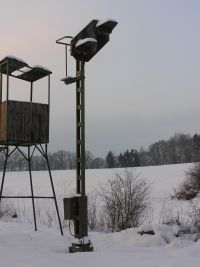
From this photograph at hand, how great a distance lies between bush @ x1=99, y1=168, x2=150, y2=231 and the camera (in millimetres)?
17508

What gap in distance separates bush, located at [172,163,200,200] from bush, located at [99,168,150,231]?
18916 millimetres

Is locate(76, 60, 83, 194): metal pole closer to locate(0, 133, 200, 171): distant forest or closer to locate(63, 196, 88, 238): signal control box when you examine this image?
locate(63, 196, 88, 238): signal control box

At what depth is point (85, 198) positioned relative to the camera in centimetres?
831

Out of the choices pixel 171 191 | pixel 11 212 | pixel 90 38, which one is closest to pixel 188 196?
pixel 171 191

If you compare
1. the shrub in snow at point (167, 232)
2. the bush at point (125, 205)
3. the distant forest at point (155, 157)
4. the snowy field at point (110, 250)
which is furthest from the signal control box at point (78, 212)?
the distant forest at point (155, 157)

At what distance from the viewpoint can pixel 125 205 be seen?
18.4m

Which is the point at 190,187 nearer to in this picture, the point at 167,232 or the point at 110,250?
the point at 167,232

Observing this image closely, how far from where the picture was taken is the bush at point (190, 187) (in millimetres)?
38309

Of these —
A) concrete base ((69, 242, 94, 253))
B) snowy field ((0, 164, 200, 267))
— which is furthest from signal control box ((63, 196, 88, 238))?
snowy field ((0, 164, 200, 267))

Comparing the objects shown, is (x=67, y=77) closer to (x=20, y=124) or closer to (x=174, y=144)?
(x=20, y=124)

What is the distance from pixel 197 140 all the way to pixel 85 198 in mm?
114183

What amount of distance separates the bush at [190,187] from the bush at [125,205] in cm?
1892

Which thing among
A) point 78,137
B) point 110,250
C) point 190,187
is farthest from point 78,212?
point 190,187

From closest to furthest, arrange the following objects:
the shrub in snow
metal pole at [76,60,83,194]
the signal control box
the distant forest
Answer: the signal control box, metal pole at [76,60,83,194], the shrub in snow, the distant forest
